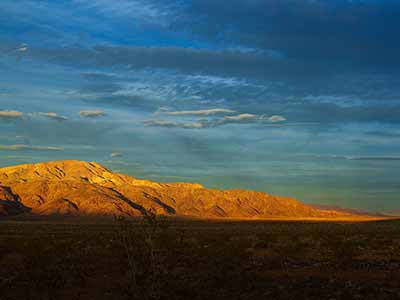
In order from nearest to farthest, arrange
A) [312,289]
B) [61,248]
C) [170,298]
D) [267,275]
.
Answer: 1. [170,298]
2. [312,289]
3. [267,275]
4. [61,248]

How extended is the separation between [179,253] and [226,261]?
302cm

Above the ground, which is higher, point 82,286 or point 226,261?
point 226,261

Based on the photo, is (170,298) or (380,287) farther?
(380,287)

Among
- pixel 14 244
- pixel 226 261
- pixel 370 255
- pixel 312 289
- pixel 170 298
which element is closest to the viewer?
pixel 170 298

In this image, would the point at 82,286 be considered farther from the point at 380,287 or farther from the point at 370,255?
the point at 370,255

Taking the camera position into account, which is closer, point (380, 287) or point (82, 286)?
point (380, 287)

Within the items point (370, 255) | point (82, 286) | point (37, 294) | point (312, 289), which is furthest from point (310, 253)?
point (37, 294)

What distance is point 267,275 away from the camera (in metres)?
21.8

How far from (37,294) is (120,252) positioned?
5536 millimetres

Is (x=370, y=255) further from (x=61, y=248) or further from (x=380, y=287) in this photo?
(x=61, y=248)

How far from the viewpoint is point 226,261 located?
66.1 feet

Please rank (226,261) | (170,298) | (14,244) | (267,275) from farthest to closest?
(14,244)
(267,275)
(226,261)
(170,298)

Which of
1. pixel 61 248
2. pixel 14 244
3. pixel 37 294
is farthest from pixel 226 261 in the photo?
pixel 14 244

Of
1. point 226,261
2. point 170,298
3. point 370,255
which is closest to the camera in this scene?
point 170,298
